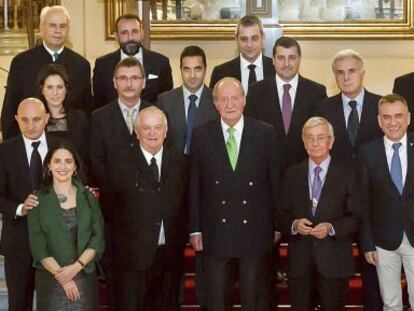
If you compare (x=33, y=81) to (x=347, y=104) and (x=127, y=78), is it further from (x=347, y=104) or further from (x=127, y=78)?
(x=347, y=104)

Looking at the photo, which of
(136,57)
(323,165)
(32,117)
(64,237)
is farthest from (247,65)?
(64,237)

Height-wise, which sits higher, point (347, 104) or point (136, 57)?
point (136, 57)

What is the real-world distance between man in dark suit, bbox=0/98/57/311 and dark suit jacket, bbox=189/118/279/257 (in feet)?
3.00

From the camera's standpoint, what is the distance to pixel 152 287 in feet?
19.7

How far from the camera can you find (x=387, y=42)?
939 cm

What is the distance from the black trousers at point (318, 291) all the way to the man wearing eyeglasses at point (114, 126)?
1.11 metres

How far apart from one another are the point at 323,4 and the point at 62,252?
184 inches

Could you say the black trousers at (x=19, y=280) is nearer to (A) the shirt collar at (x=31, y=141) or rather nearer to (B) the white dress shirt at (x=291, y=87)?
(A) the shirt collar at (x=31, y=141)

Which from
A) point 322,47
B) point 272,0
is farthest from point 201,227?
point 322,47

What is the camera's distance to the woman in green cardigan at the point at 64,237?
5.61 meters

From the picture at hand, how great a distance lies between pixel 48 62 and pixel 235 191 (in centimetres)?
184

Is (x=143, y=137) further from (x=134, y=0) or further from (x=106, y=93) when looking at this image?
(x=134, y=0)

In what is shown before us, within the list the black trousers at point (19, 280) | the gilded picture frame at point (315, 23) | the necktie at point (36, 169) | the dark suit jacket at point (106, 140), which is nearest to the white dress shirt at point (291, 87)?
the dark suit jacket at point (106, 140)

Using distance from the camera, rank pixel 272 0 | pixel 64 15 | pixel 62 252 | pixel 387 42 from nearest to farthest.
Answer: pixel 62 252
pixel 64 15
pixel 272 0
pixel 387 42
